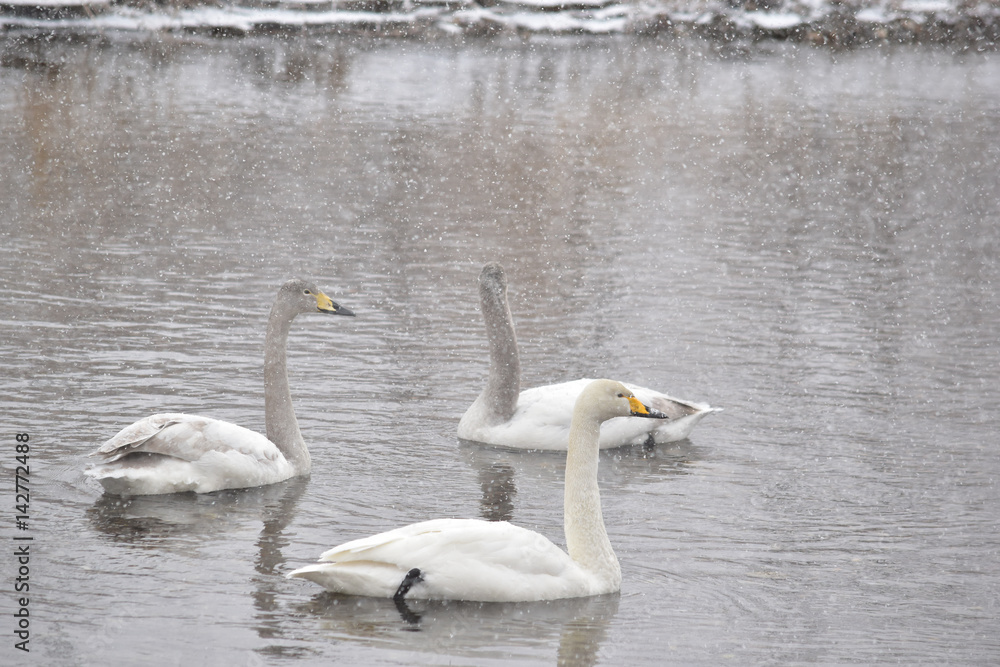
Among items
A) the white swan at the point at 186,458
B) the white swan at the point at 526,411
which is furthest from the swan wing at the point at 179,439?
the white swan at the point at 526,411

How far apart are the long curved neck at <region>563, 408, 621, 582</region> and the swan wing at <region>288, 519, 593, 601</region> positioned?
0.28 metres

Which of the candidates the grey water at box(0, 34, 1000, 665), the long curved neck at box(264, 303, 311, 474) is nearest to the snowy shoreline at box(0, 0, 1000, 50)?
the grey water at box(0, 34, 1000, 665)

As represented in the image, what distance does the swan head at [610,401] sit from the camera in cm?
723

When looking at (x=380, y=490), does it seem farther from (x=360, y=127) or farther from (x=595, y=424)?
(x=360, y=127)

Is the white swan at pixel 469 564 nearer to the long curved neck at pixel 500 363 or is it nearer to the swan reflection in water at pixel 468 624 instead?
the swan reflection in water at pixel 468 624

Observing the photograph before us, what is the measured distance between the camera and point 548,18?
55.0 meters

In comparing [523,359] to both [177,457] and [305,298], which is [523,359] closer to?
[305,298]

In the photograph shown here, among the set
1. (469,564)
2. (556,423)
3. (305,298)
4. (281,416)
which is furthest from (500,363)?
(469,564)

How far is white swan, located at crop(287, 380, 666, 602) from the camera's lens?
6.71 metres

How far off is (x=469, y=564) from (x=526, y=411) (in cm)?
338

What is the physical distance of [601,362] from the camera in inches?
477

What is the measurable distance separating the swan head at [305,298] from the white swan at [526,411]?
4.60ft

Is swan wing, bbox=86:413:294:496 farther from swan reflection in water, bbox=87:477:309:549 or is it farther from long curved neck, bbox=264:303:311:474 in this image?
long curved neck, bbox=264:303:311:474

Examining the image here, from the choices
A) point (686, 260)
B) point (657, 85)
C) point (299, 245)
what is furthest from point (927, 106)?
point (299, 245)
